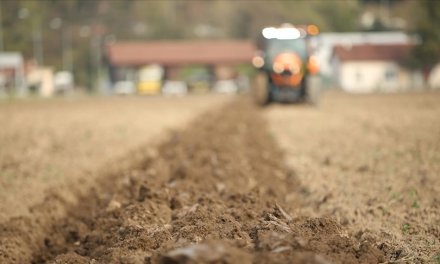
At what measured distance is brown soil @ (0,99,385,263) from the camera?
4914 mm

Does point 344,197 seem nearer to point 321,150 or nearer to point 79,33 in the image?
point 321,150

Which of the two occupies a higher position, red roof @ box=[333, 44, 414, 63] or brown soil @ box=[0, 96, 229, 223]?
brown soil @ box=[0, 96, 229, 223]

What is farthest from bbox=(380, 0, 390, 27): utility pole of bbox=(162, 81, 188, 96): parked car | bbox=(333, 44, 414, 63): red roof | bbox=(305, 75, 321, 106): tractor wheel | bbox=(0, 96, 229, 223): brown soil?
bbox=(0, 96, 229, 223): brown soil

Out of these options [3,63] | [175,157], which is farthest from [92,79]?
[175,157]

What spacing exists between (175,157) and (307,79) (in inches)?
528

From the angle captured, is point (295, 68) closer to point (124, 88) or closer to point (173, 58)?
point (124, 88)

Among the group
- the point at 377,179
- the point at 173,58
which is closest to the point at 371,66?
the point at 173,58

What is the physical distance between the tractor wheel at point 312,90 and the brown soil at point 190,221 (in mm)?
12103

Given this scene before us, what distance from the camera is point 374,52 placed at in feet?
213

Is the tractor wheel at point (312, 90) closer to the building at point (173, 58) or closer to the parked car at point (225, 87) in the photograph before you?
the parked car at point (225, 87)

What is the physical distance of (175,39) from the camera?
83625mm

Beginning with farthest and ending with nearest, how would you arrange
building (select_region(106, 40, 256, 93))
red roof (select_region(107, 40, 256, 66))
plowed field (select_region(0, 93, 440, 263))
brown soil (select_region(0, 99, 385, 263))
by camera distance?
building (select_region(106, 40, 256, 93))
red roof (select_region(107, 40, 256, 66))
plowed field (select_region(0, 93, 440, 263))
brown soil (select_region(0, 99, 385, 263))

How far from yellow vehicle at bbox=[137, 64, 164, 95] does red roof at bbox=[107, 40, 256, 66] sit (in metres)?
5.02

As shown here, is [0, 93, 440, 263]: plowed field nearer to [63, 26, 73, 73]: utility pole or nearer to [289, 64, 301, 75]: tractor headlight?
[289, 64, 301, 75]: tractor headlight
